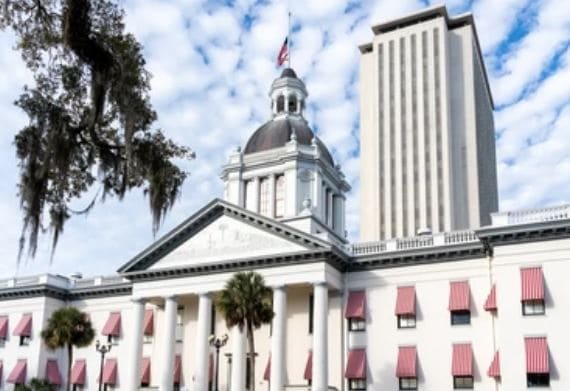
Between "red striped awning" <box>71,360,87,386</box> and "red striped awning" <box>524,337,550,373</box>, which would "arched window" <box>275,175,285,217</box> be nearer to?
"red striped awning" <box>71,360,87,386</box>

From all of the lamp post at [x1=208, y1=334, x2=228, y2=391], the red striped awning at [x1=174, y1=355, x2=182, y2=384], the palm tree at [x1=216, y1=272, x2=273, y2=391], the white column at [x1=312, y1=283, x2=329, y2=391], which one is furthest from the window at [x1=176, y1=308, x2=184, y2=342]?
the palm tree at [x1=216, y1=272, x2=273, y2=391]

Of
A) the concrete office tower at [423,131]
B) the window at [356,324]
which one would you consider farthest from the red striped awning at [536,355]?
the concrete office tower at [423,131]

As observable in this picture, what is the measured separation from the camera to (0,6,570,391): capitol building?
32.2 m

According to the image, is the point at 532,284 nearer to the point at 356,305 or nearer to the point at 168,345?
the point at 356,305

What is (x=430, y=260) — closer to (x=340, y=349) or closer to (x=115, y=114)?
(x=340, y=349)

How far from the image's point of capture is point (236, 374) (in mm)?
36938

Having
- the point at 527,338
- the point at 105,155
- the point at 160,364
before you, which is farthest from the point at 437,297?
the point at 105,155

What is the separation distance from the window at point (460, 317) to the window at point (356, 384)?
578cm

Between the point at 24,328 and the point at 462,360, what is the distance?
97.7ft

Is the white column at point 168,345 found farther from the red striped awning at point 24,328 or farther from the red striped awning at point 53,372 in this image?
the red striped awning at point 24,328

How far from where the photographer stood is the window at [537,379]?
30422mm

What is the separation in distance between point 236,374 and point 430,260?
12.0 meters

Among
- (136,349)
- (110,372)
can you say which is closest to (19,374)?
(110,372)

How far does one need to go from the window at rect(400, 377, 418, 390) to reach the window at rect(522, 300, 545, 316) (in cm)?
693
